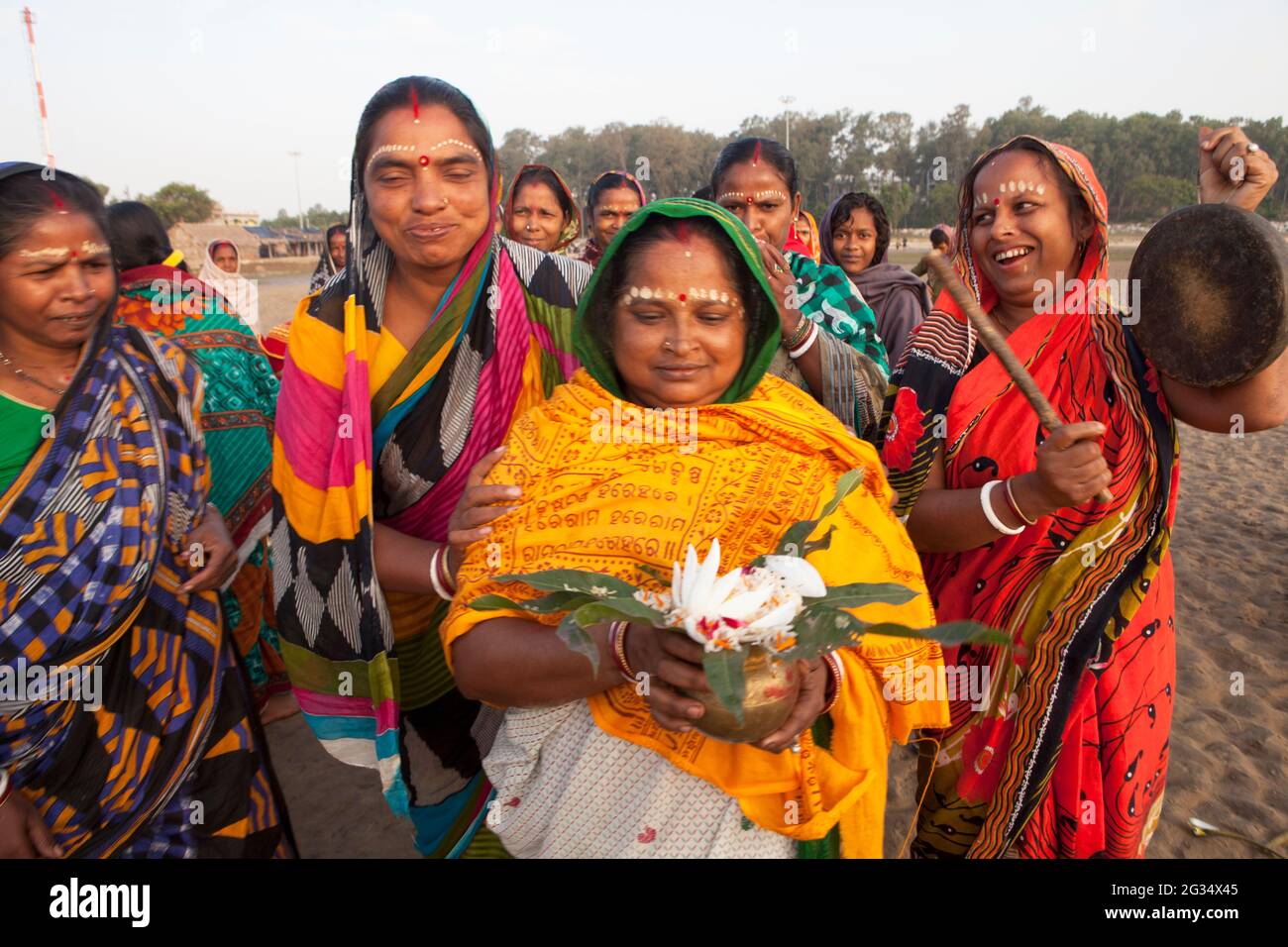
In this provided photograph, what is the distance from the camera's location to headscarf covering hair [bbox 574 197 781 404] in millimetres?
1831

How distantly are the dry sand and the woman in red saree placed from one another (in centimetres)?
137

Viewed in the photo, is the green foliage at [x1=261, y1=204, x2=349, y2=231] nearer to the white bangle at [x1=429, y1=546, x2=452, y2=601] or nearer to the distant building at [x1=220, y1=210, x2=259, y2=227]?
the distant building at [x1=220, y1=210, x2=259, y2=227]

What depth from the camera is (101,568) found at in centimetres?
210

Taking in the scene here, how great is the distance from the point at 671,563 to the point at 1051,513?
112 centimetres

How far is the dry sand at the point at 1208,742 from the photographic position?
11.6ft

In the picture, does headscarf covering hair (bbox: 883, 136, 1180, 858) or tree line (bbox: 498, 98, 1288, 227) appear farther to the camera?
tree line (bbox: 498, 98, 1288, 227)

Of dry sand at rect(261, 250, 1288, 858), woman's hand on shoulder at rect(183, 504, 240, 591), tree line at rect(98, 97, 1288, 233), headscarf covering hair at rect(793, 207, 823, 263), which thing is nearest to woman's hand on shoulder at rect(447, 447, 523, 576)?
woman's hand on shoulder at rect(183, 504, 240, 591)

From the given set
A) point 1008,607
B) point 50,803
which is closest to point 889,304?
point 1008,607

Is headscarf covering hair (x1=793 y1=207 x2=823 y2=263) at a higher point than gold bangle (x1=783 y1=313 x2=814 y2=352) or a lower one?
higher

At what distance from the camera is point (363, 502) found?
6.95 feet

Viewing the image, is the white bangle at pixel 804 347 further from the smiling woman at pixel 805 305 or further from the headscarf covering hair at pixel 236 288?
the headscarf covering hair at pixel 236 288

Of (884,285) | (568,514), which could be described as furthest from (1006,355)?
(884,285)
